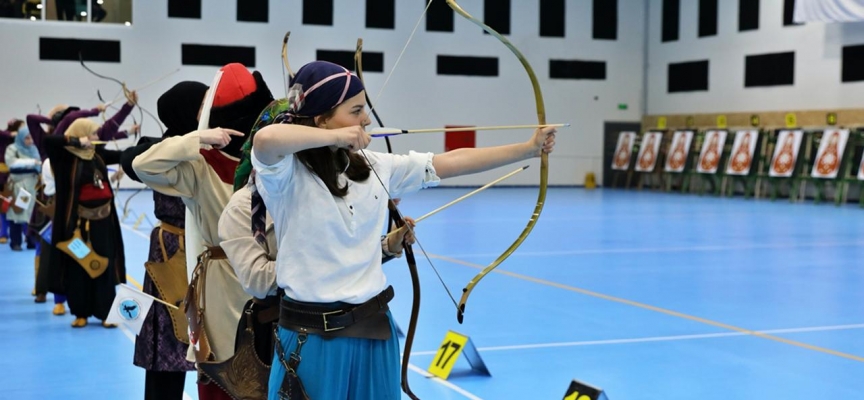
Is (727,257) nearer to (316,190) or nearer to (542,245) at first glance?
(542,245)

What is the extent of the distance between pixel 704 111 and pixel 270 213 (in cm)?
2032

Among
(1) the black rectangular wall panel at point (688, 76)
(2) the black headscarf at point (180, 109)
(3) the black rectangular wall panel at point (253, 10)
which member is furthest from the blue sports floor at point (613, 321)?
(1) the black rectangular wall panel at point (688, 76)

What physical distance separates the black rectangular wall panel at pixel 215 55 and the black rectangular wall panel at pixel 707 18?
9.63 meters

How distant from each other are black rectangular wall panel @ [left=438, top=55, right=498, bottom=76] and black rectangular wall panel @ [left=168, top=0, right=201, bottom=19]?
527 centimetres

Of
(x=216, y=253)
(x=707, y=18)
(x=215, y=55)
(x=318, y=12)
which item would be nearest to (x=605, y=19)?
(x=707, y=18)

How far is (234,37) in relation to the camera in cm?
2034

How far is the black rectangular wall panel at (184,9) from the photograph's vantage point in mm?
19891

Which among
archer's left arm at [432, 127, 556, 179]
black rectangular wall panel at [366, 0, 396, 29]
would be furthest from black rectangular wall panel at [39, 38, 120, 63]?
archer's left arm at [432, 127, 556, 179]

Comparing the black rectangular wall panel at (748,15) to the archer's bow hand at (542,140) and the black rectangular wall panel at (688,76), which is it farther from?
the archer's bow hand at (542,140)

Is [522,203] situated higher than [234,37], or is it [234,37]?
[234,37]

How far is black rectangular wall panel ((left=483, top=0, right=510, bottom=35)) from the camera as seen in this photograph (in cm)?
2198

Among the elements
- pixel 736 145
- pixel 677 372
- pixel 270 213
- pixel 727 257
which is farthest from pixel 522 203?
pixel 270 213

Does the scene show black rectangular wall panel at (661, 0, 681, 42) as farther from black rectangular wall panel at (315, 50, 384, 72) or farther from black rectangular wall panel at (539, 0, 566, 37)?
black rectangular wall panel at (315, 50, 384, 72)

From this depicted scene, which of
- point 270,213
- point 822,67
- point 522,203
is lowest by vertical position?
point 522,203
